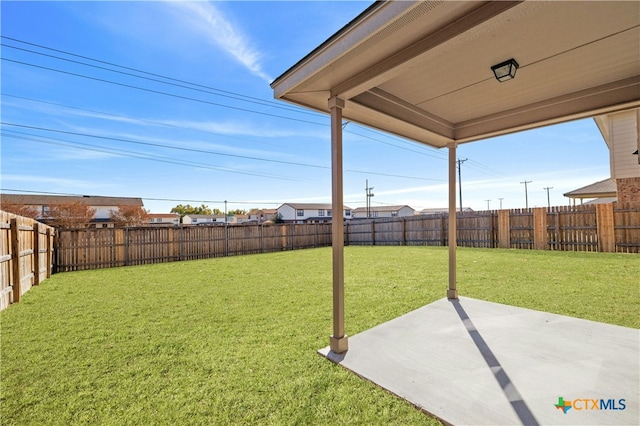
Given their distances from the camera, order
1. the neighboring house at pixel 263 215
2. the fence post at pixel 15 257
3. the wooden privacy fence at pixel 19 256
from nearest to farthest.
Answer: the wooden privacy fence at pixel 19 256
the fence post at pixel 15 257
the neighboring house at pixel 263 215

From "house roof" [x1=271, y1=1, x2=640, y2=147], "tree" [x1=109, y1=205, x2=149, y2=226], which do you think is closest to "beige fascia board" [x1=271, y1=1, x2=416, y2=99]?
"house roof" [x1=271, y1=1, x2=640, y2=147]

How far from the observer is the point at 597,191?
12.8 m


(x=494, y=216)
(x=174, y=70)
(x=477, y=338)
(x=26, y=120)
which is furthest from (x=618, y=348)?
(x=26, y=120)

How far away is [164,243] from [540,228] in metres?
13.9

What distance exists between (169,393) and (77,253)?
934cm

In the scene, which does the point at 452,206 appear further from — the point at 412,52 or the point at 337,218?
the point at 412,52

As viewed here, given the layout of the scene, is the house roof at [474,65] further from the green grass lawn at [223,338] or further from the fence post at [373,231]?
the fence post at [373,231]

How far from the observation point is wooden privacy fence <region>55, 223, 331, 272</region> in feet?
28.4

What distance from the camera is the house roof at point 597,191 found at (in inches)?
497

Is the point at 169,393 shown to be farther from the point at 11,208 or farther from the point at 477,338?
the point at 11,208

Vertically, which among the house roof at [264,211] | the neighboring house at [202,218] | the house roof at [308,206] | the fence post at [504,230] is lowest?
the fence post at [504,230]

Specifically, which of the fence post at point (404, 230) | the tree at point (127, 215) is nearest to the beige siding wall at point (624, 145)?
the fence post at point (404, 230)

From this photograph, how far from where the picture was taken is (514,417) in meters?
1.59

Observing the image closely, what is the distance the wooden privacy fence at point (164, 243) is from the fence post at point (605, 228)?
11346 mm
